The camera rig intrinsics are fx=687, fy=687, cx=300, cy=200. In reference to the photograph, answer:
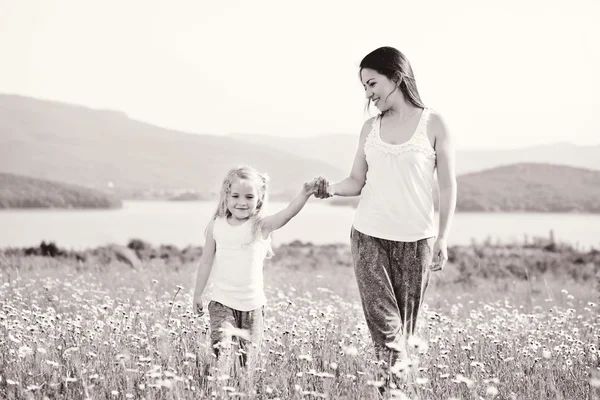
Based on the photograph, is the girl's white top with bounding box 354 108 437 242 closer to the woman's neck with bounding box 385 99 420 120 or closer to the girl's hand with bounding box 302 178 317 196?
the woman's neck with bounding box 385 99 420 120

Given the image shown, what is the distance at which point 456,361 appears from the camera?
4.67 m

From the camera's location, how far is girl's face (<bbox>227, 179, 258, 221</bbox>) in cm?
463

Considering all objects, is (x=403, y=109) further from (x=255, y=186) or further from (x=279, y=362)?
(x=279, y=362)

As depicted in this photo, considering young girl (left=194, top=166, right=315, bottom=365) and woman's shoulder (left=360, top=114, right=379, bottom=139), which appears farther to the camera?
young girl (left=194, top=166, right=315, bottom=365)

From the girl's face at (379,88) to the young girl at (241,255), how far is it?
0.84m

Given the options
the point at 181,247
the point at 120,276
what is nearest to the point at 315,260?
the point at 181,247

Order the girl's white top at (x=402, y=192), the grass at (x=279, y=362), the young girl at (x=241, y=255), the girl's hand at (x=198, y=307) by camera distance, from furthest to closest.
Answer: the girl's hand at (x=198, y=307) < the young girl at (x=241, y=255) < the girl's white top at (x=402, y=192) < the grass at (x=279, y=362)

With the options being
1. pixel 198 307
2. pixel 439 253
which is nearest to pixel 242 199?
pixel 198 307

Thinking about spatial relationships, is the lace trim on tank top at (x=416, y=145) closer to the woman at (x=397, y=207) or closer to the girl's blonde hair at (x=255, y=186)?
the woman at (x=397, y=207)

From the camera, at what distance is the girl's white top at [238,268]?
4.60 metres

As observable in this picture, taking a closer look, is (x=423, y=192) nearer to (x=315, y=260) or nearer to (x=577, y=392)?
(x=577, y=392)

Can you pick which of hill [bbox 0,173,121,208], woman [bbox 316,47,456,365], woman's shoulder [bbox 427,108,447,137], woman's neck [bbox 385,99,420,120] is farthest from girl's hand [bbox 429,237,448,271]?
hill [bbox 0,173,121,208]

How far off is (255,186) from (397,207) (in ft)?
3.39

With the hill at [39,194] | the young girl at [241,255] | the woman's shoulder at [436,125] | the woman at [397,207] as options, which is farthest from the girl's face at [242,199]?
the hill at [39,194]
